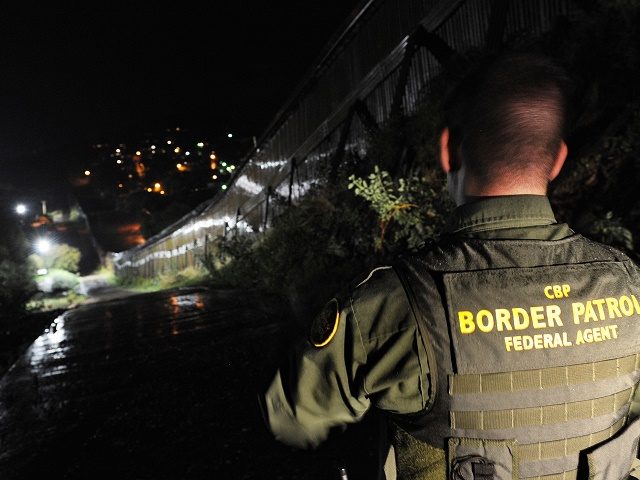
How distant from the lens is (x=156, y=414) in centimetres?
279

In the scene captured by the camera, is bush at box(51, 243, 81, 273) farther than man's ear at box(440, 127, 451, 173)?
Yes

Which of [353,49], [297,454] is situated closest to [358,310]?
[297,454]

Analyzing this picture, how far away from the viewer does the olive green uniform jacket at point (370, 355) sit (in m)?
0.91

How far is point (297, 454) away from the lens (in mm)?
2209

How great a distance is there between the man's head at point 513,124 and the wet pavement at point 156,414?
0.83m

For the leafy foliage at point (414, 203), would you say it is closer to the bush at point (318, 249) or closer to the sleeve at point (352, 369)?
the bush at point (318, 249)

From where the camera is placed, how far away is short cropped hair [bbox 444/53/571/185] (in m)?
0.98

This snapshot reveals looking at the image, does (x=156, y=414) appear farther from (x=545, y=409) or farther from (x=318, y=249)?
(x=318, y=249)

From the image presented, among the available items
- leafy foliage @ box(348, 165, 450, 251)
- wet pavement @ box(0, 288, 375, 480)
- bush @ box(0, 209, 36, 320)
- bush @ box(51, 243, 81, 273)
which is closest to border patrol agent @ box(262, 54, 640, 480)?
wet pavement @ box(0, 288, 375, 480)

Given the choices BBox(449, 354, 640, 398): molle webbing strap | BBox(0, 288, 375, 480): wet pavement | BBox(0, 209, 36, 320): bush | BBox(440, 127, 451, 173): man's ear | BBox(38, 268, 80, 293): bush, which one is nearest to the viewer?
BBox(449, 354, 640, 398): molle webbing strap

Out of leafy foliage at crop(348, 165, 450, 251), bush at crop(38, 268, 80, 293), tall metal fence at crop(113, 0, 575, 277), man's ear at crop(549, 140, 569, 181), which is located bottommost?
bush at crop(38, 268, 80, 293)

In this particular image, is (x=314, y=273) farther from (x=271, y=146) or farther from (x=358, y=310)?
(x=271, y=146)

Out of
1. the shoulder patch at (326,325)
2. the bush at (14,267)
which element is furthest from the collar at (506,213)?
the bush at (14,267)

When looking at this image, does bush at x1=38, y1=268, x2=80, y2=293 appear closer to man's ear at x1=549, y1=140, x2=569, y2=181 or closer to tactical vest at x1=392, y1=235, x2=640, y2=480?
tactical vest at x1=392, y1=235, x2=640, y2=480
